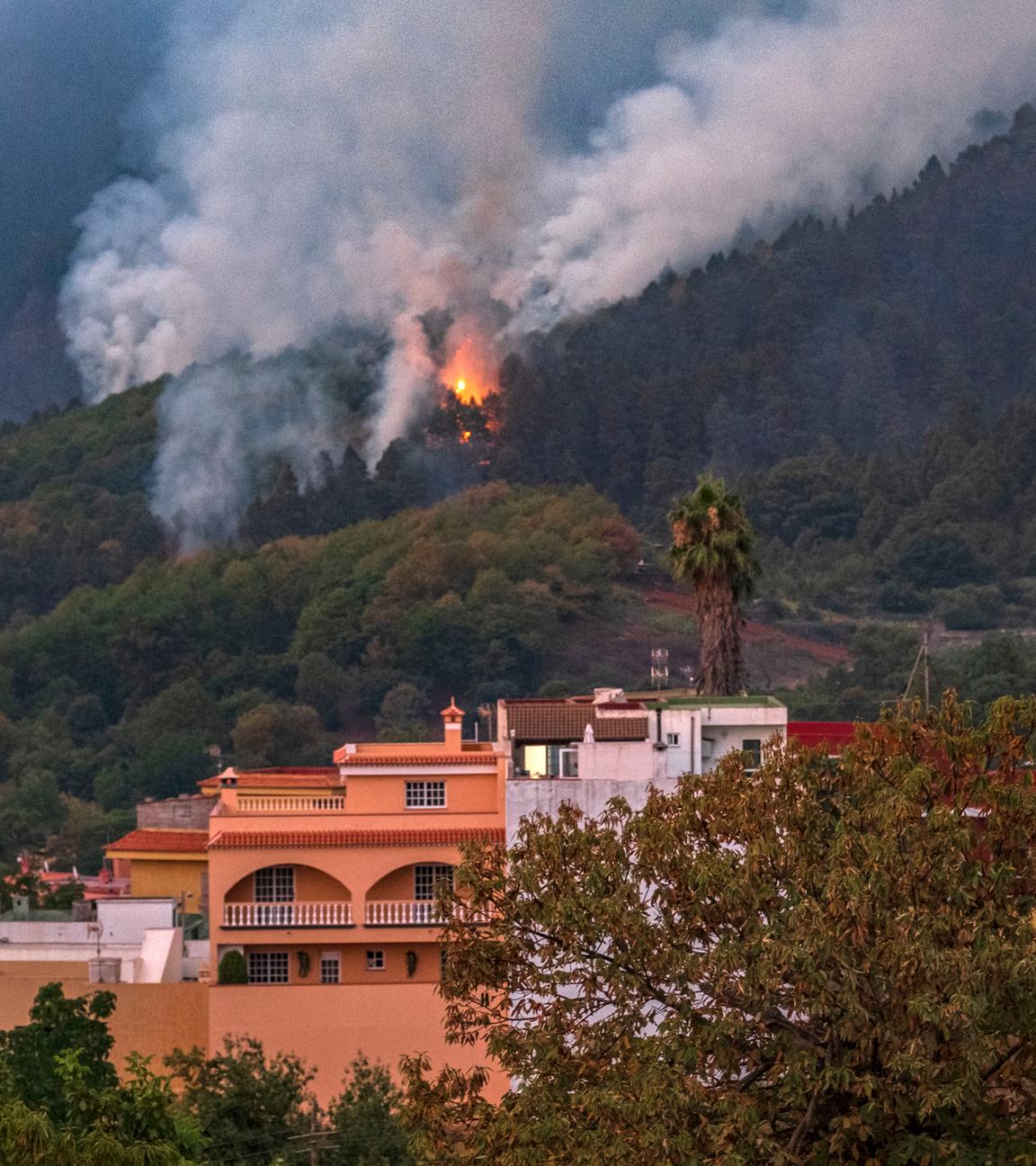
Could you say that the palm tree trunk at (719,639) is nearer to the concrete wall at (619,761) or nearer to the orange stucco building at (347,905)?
the orange stucco building at (347,905)

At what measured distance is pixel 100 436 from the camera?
17862 cm

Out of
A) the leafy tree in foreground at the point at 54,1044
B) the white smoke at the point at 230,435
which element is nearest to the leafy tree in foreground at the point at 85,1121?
the leafy tree in foreground at the point at 54,1044

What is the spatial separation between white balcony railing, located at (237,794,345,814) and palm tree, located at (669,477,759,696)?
1183cm

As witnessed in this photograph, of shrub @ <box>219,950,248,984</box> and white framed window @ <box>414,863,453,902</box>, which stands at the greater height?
white framed window @ <box>414,863,453,902</box>

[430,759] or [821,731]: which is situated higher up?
[821,731]

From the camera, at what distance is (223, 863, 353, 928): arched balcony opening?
40562mm

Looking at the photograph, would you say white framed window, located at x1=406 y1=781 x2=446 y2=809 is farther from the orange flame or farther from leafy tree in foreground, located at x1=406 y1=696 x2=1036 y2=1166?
the orange flame

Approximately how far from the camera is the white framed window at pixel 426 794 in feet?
137

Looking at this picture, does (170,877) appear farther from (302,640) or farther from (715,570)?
(302,640)

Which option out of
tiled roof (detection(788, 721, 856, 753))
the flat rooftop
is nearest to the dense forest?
tiled roof (detection(788, 721, 856, 753))

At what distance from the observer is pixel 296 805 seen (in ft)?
137

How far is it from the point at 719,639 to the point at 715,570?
1.32 m

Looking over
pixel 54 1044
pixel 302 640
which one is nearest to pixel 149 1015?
pixel 54 1044

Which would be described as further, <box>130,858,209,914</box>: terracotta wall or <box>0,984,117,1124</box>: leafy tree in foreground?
<box>130,858,209,914</box>: terracotta wall
